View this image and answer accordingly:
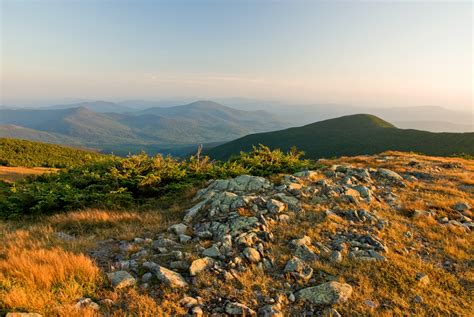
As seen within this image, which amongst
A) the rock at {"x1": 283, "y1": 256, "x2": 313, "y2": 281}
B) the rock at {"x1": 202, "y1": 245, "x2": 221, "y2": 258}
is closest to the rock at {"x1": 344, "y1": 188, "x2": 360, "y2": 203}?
the rock at {"x1": 283, "y1": 256, "x2": 313, "y2": 281}

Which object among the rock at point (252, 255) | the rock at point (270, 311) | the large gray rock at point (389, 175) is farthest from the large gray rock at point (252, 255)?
the large gray rock at point (389, 175)

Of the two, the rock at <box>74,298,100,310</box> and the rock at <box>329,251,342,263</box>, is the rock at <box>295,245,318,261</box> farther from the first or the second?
the rock at <box>74,298,100,310</box>

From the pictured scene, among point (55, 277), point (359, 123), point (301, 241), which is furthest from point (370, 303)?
point (359, 123)

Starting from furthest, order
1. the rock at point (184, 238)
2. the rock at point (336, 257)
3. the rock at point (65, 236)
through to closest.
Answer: the rock at point (65, 236)
the rock at point (184, 238)
the rock at point (336, 257)

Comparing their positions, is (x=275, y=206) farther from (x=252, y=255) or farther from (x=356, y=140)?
(x=356, y=140)

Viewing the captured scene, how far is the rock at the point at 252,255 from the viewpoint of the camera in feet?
19.6

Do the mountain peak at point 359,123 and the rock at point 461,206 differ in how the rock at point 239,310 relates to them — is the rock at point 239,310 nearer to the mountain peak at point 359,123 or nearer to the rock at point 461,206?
the rock at point 461,206

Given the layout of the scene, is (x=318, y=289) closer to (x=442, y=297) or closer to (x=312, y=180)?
(x=442, y=297)

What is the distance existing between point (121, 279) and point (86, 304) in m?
0.78

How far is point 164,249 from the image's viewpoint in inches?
250

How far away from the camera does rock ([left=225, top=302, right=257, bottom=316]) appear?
4421 mm

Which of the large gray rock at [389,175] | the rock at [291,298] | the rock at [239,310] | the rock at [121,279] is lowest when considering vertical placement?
the rock at [291,298]

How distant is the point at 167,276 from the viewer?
5.07 m

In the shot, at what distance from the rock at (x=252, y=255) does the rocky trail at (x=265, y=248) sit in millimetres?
23
